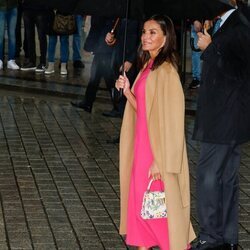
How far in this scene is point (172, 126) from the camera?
19.1 feet

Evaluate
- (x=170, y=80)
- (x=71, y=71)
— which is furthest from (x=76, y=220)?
(x=71, y=71)

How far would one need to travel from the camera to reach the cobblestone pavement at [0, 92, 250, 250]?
673cm

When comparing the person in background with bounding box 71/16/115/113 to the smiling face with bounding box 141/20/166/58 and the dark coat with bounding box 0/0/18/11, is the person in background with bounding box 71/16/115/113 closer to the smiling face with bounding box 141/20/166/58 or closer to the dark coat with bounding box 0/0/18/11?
the dark coat with bounding box 0/0/18/11

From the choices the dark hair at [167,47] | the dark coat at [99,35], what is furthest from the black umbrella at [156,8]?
the dark coat at [99,35]

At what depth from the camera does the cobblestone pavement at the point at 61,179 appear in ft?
22.1

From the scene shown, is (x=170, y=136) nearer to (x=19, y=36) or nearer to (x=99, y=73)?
(x=99, y=73)

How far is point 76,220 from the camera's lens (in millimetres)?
7129

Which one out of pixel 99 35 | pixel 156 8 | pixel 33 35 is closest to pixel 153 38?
pixel 156 8

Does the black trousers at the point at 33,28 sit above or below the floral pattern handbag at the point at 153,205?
below

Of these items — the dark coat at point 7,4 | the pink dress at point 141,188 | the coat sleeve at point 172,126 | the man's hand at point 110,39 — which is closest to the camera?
the coat sleeve at point 172,126

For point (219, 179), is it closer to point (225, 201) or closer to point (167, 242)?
point (225, 201)

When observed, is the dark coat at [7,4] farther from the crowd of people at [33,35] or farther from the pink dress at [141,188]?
the pink dress at [141,188]

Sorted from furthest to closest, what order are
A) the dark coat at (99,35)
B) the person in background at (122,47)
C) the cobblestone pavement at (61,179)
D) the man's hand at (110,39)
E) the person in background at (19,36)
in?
the person in background at (19,36) < the dark coat at (99,35) < the man's hand at (110,39) < the person in background at (122,47) < the cobblestone pavement at (61,179)

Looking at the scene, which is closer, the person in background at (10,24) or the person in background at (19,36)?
the person in background at (10,24)
